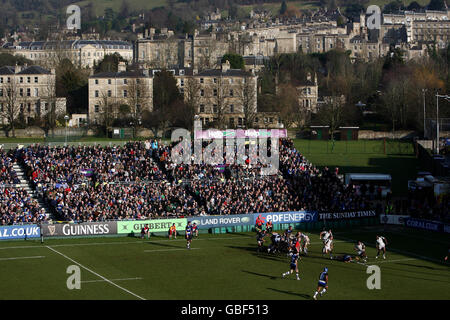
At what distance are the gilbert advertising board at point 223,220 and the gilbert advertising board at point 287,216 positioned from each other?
565mm

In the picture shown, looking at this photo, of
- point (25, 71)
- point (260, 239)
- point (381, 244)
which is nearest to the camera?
point (381, 244)

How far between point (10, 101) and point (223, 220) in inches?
2294

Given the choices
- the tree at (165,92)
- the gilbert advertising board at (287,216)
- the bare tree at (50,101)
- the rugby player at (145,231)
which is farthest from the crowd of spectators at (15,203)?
the tree at (165,92)

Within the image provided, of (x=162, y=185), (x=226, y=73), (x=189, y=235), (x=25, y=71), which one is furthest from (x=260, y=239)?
→ (x=25, y=71)

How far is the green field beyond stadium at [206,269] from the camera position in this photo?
3269 cm

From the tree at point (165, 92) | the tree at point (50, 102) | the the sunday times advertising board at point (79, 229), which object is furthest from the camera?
the tree at point (165, 92)

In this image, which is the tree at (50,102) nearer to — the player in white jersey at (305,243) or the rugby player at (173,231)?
the rugby player at (173,231)

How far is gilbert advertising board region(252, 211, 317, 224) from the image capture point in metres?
51.5

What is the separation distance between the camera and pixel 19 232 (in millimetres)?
45812

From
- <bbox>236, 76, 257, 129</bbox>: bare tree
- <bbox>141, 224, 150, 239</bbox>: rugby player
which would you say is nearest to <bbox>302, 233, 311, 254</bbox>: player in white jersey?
<bbox>141, 224, 150, 239</bbox>: rugby player

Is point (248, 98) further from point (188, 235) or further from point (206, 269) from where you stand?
point (206, 269)

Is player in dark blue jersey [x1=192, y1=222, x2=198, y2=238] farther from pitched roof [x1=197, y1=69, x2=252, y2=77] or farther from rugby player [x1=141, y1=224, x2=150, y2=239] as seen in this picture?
pitched roof [x1=197, y1=69, x2=252, y2=77]

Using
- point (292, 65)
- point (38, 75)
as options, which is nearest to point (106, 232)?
point (38, 75)

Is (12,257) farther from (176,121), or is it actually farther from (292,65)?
(292,65)
